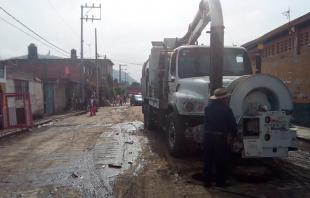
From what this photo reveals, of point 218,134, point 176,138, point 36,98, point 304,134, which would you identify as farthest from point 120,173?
point 36,98

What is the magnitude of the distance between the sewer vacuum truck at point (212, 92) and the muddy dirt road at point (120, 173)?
2.02 ft

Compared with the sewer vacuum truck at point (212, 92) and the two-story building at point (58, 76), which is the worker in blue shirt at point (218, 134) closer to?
the sewer vacuum truck at point (212, 92)

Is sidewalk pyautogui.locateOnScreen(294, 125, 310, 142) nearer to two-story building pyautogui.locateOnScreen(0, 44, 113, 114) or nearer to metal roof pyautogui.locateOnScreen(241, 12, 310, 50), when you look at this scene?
metal roof pyautogui.locateOnScreen(241, 12, 310, 50)

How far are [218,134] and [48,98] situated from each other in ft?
79.9

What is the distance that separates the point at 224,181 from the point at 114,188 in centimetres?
194

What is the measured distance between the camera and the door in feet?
89.2

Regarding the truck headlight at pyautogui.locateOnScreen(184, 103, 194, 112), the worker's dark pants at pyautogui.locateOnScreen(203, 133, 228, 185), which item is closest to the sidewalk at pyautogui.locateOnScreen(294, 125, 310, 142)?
the truck headlight at pyautogui.locateOnScreen(184, 103, 194, 112)

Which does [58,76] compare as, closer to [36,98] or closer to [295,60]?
[36,98]

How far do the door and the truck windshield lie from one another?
21002mm

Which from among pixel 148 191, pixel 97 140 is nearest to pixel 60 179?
pixel 148 191

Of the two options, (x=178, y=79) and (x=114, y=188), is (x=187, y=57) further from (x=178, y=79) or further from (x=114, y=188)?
(x=114, y=188)

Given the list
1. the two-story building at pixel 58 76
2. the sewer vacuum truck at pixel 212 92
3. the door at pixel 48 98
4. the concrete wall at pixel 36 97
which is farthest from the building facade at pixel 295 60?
the two-story building at pixel 58 76

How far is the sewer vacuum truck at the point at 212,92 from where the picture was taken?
6062 mm

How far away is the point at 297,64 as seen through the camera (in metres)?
14.6
